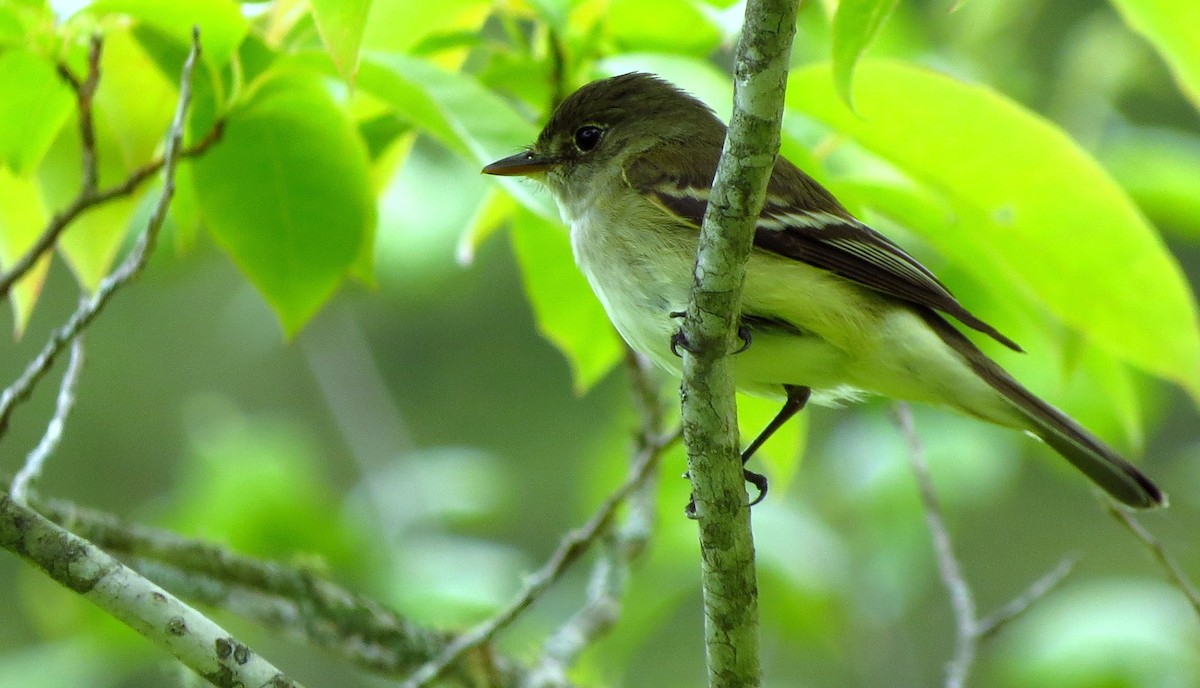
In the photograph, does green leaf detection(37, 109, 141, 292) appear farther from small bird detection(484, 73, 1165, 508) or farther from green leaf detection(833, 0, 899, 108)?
green leaf detection(833, 0, 899, 108)

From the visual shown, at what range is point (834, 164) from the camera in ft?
12.9

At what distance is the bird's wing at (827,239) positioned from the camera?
2922 mm

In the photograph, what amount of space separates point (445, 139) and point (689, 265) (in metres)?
0.70

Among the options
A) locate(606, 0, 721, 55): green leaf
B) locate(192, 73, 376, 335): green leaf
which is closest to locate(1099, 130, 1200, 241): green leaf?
locate(606, 0, 721, 55): green leaf

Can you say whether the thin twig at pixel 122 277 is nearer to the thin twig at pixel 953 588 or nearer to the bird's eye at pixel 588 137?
the bird's eye at pixel 588 137

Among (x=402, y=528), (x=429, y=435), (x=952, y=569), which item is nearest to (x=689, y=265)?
(x=952, y=569)

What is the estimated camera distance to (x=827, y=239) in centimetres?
296

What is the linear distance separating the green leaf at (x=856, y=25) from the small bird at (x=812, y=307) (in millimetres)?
1002

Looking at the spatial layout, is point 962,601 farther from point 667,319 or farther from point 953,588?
point 667,319

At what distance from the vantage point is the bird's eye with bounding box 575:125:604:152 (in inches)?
143

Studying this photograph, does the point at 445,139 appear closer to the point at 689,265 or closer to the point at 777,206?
the point at 689,265

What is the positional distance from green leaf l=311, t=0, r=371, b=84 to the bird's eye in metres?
1.68

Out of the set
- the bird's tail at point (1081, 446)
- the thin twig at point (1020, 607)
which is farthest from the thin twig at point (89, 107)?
the thin twig at point (1020, 607)

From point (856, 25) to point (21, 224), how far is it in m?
1.98
